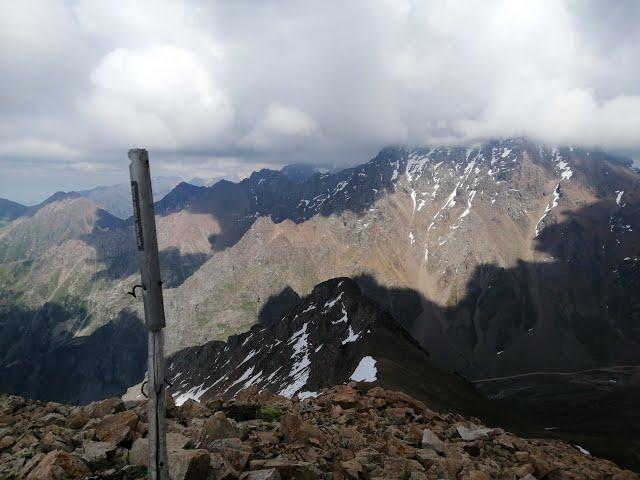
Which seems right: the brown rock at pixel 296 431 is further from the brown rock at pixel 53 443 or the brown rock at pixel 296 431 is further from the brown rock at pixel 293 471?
the brown rock at pixel 53 443

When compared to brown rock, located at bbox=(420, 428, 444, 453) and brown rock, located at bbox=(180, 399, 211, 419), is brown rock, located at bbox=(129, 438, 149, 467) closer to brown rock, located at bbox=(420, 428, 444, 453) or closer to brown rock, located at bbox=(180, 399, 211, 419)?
Answer: brown rock, located at bbox=(180, 399, 211, 419)

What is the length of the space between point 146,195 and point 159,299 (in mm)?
2444

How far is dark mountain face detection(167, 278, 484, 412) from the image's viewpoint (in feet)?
297

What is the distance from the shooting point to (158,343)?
10.3 m

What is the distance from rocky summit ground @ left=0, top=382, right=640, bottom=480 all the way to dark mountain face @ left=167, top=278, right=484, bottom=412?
5304 cm

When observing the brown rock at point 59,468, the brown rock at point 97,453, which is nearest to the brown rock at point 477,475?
the brown rock at point 97,453

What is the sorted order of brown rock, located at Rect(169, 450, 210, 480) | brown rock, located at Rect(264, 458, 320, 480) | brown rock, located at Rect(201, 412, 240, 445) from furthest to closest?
brown rock, located at Rect(201, 412, 240, 445)
brown rock, located at Rect(264, 458, 320, 480)
brown rock, located at Rect(169, 450, 210, 480)

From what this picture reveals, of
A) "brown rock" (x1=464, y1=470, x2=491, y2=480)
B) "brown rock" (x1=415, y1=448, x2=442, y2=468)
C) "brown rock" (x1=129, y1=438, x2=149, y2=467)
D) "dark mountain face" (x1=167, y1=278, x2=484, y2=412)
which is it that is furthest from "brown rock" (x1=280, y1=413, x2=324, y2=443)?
"dark mountain face" (x1=167, y1=278, x2=484, y2=412)

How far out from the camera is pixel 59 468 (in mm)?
12102

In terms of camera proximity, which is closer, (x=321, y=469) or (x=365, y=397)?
(x=321, y=469)

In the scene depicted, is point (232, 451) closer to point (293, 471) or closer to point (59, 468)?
point (293, 471)

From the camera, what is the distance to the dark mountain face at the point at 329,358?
90562 mm

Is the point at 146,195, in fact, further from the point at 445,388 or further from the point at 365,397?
the point at 445,388

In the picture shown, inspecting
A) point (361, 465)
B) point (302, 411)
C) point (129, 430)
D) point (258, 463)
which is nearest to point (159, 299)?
point (258, 463)
